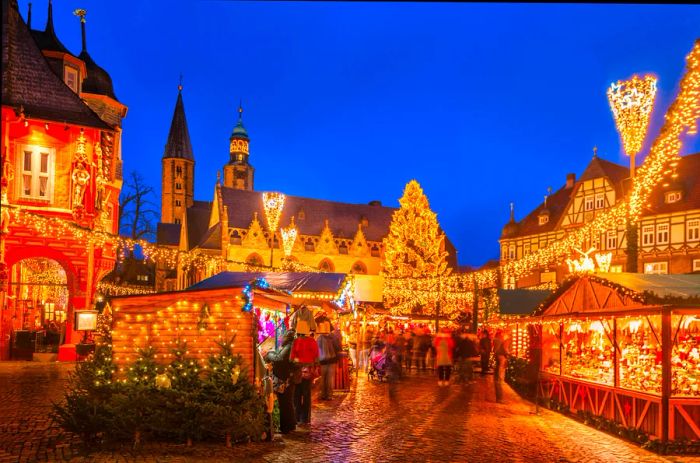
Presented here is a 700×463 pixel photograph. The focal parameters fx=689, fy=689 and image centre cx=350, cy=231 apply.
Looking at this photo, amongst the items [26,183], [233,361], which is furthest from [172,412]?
[26,183]

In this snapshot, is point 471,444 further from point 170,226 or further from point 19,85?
point 170,226

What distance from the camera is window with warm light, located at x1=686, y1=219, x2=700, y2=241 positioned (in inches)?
1539

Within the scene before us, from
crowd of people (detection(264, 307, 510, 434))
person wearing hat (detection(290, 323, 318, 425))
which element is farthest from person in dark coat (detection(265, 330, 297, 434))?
person wearing hat (detection(290, 323, 318, 425))

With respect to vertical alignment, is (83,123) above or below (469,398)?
above

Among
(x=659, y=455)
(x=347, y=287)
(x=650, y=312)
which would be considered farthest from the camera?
(x=347, y=287)

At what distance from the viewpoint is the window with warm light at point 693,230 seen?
39094 mm

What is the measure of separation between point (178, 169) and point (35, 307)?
70.0 m

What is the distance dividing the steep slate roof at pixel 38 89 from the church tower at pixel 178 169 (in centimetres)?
7155

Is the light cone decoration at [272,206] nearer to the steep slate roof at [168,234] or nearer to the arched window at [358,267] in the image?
the arched window at [358,267]

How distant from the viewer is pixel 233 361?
945 cm

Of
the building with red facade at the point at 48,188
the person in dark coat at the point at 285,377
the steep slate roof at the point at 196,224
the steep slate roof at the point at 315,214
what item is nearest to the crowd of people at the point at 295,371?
the person in dark coat at the point at 285,377

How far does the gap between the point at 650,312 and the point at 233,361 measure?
6518 mm

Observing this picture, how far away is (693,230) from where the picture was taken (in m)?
39.3

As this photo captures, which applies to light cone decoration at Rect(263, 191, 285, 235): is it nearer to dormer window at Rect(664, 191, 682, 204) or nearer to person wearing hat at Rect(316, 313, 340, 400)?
person wearing hat at Rect(316, 313, 340, 400)
